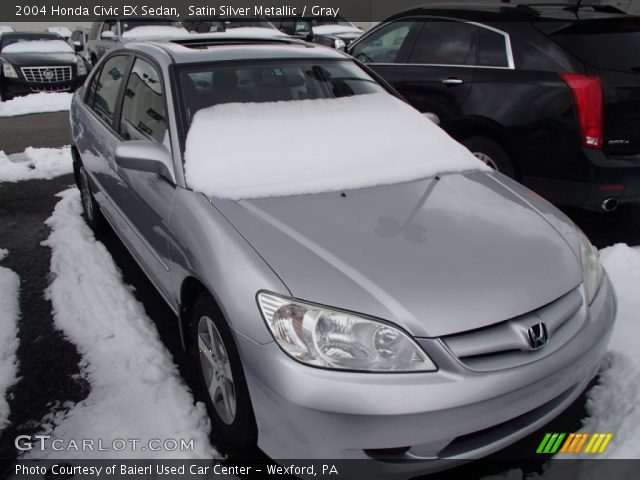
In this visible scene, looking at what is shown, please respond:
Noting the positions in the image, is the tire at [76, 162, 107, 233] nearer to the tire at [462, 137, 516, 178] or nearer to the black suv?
the black suv

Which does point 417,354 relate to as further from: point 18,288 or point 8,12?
point 8,12

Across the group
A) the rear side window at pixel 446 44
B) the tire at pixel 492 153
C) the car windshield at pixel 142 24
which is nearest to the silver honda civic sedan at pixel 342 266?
the tire at pixel 492 153

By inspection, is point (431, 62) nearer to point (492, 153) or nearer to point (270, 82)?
point (492, 153)

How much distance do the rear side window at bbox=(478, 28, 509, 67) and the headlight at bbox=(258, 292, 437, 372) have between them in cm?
323

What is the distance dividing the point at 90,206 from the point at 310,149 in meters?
2.43

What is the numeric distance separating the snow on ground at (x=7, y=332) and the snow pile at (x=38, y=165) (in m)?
2.50

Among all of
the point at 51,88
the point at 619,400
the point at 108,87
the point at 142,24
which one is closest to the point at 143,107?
the point at 108,87

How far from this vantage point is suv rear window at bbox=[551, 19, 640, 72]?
3795mm

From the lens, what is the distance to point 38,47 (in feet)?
37.6

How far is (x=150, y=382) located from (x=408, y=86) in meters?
3.54

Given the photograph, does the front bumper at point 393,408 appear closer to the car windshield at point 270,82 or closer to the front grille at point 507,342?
the front grille at point 507,342

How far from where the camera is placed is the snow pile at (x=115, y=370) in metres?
2.29

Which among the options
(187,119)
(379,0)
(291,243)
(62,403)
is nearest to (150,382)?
(62,403)

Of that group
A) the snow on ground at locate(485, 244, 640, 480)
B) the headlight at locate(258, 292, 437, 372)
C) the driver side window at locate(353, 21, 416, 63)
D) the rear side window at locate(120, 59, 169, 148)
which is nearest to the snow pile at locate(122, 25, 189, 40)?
the driver side window at locate(353, 21, 416, 63)
